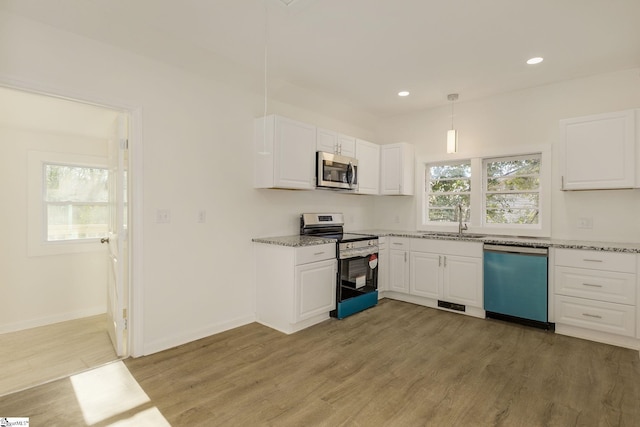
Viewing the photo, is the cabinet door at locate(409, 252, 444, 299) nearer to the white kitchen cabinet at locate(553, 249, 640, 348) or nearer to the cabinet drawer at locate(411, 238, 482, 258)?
the cabinet drawer at locate(411, 238, 482, 258)

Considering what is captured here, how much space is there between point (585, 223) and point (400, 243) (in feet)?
6.60

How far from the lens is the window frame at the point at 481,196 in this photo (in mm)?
3803

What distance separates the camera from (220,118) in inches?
129

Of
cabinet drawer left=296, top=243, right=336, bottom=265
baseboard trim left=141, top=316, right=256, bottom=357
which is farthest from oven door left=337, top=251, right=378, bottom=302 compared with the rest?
baseboard trim left=141, top=316, right=256, bottom=357

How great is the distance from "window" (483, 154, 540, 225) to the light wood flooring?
14.8ft

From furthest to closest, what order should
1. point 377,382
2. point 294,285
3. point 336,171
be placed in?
1. point 336,171
2. point 294,285
3. point 377,382

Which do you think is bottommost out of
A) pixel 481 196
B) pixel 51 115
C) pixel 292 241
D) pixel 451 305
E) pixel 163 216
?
pixel 451 305

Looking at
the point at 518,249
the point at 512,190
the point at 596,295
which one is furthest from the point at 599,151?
the point at 596,295

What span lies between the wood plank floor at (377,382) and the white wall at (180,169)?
0.36m

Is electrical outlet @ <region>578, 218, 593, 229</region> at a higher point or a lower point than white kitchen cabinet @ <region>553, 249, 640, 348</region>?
higher

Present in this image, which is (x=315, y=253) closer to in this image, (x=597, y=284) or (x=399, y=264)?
(x=399, y=264)

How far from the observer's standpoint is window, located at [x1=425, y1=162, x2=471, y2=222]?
4543 mm

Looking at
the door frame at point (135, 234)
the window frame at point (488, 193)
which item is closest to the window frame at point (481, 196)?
the window frame at point (488, 193)

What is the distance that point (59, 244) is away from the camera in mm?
3791
